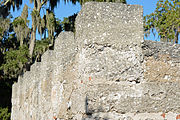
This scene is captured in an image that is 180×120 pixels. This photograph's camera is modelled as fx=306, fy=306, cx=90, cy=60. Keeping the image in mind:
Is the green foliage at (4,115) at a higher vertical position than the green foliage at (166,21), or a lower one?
lower

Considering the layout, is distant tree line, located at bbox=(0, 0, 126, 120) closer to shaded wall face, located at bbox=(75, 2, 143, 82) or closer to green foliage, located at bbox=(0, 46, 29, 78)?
Answer: green foliage, located at bbox=(0, 46, 29, 78)

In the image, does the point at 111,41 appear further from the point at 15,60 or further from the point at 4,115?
the point at 4,115

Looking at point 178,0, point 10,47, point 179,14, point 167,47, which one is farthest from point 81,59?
point 10,47

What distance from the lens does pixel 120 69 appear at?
3.50m

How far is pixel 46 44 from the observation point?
17.5 metres

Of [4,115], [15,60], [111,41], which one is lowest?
[4,115]

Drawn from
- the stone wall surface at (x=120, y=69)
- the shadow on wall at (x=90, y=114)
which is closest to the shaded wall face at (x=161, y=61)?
the stone wall surface at (x=120, y=69)

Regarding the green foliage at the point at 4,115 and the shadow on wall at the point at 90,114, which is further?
the green foliage at the point at 4,115

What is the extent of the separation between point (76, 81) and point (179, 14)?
1049 centimetres

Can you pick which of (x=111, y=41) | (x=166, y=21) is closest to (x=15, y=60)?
(x=166, y=21)

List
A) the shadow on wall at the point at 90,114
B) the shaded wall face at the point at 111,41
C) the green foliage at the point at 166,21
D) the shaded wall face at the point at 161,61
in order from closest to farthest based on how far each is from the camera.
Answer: the shadow on wall at the point at 90,114
the shaded wall face at the point at 111,41
the shaded wall face at the point at 161,61
the green foliage at the point at 166,21

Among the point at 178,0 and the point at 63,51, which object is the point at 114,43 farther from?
the point at 178,0

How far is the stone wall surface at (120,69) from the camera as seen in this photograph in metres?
3.39

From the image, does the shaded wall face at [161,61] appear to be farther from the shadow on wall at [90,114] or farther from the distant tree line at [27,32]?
the distant tree line at [27,32]
